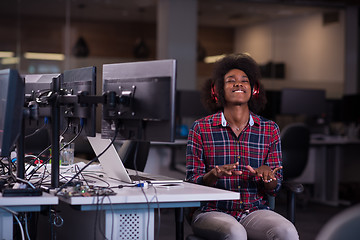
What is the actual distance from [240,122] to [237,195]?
64 cm

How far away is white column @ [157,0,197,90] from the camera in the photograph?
8.20 metres

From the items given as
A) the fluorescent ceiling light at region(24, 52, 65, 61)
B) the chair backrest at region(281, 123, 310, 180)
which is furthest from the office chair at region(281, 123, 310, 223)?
the fluorescent ceiling light at region(24, 52, 65, 61)

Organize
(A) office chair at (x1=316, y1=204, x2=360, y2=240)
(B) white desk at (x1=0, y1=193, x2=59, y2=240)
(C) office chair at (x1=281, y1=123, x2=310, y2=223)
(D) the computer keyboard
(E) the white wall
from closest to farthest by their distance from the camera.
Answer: (A) office chair at (x1=316, y1=204, x2=360, y2=240) → (B) white desk at (x1=0, y1=193, x2=59, y2=240) → (D) the computer keyboard → (C) office chair at (x1=281, y1=123, x2=310, y2=223) → (E) the white wall

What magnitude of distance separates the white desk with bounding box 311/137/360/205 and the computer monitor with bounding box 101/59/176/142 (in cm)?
460

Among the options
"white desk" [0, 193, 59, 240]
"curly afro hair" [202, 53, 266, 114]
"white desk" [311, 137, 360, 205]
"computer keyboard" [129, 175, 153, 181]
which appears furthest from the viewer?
"white desk" [311, 137, 360, 205]

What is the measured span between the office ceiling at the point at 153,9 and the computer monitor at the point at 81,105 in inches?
234

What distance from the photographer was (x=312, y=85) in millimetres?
9156

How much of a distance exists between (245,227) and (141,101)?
762 millimetres

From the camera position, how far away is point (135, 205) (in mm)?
2037

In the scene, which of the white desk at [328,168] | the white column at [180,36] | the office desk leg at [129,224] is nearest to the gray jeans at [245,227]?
the office desk leg at [129,224]

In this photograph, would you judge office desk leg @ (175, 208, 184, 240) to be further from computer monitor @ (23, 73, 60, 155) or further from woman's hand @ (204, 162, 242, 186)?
computer monitor @ (23, 73, 60, 155)

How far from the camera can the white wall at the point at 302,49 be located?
9094mm

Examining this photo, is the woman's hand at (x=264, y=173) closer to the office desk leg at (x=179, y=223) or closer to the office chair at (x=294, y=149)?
the office desk leg at (x=179, y=223)

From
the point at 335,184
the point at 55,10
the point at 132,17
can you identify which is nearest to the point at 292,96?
the point at 335,184
